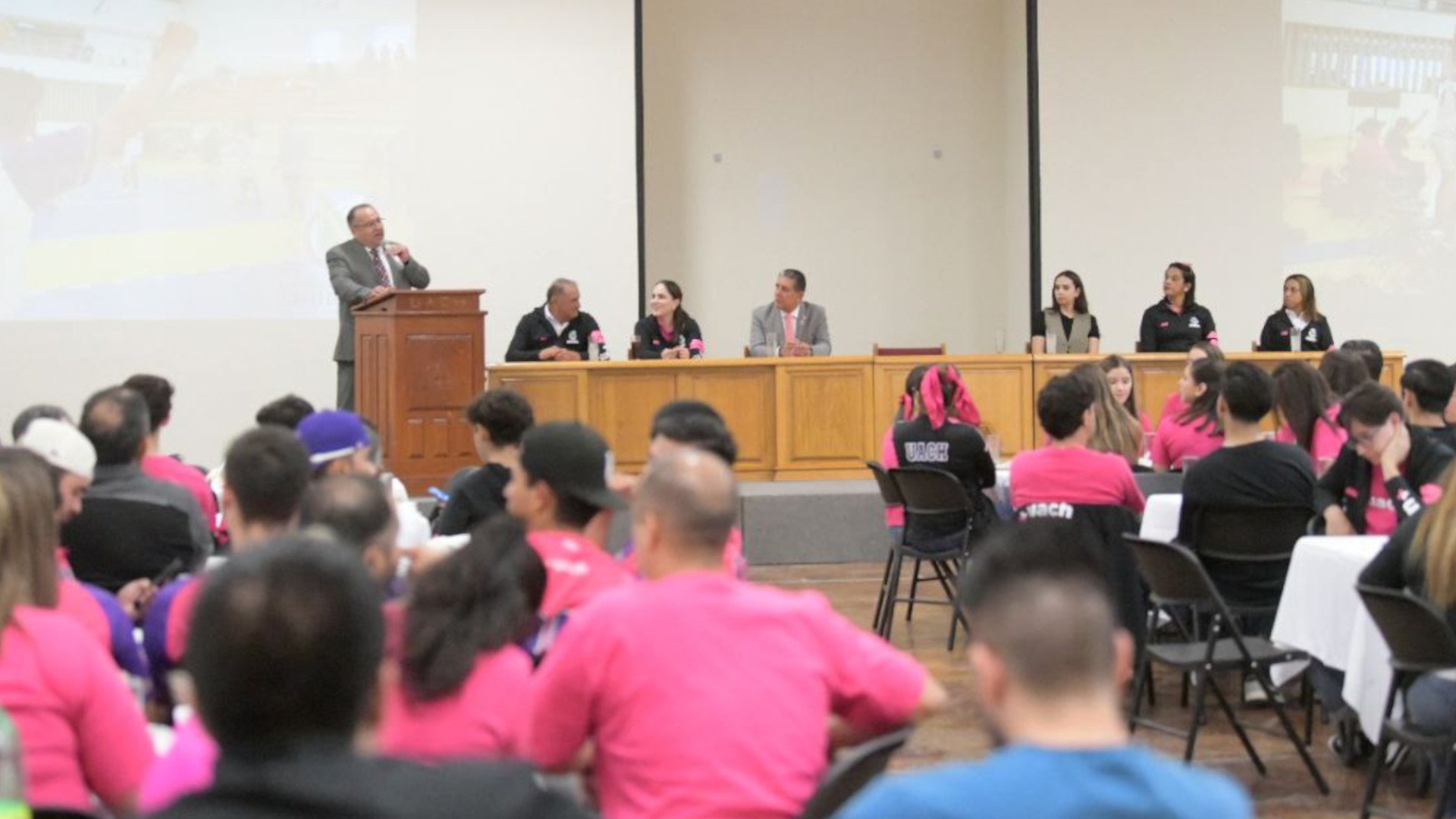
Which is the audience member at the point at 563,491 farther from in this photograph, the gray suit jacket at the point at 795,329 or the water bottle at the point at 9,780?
the gray suit jacket at the point at 795,329

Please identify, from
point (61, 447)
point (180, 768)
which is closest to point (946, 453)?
point (61, 447)

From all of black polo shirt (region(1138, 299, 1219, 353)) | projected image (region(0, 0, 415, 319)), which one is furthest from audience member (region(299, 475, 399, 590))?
projected image (region(0, 0, 415, 319))

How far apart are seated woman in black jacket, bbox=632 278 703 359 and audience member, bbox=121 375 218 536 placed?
5.59 m

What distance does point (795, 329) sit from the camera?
11773 millimetres

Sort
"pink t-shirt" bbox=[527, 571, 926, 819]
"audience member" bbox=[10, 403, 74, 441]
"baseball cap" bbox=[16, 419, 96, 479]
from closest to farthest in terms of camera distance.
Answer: "pink t-shirt" bbox=[527, 571, 926, 819] < "baseball cap" bbox=[16, 419, 96, 479] < "audience member" bbox=[10, 403, 74, 441]

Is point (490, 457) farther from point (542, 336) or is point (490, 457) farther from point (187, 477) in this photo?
point (542, 336)

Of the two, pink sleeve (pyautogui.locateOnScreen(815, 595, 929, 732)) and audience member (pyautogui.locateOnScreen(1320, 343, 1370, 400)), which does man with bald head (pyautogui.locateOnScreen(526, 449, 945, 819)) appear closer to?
pink sleeve (pyautogui.locateOnScreen(815, 595, 929, 732))

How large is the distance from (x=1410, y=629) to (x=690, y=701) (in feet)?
8.35

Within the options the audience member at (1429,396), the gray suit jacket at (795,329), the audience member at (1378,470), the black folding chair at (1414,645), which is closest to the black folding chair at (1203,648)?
the audience member at (1378,470)

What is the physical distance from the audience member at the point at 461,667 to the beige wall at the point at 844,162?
11.7 m

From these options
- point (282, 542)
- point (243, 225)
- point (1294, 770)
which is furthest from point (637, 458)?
point (282, 542)

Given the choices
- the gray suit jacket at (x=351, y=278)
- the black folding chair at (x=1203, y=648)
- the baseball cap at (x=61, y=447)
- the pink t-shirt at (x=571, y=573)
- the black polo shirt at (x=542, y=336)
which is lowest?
the black folding chair at (x=1203, y=648)

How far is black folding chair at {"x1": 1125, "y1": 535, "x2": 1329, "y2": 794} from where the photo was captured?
18.0 feet

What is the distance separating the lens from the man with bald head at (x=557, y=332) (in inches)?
437
